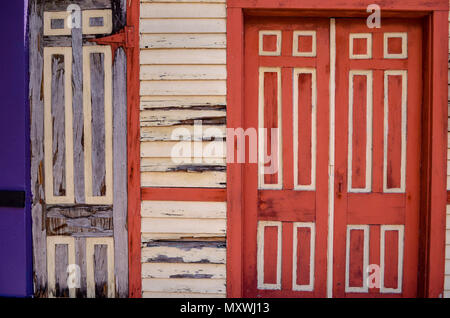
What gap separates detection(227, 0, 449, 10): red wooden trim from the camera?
3.12 m

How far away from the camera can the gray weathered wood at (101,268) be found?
3.28 metres

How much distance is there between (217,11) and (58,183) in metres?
2.05

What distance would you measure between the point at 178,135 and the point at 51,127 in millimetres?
1133

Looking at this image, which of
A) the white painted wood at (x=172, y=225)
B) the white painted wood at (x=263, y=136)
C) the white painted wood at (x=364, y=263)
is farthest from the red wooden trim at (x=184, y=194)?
the white painted wood at (x=364, y=263)

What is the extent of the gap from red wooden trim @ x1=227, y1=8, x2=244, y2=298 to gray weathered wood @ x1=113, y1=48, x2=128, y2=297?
90 cm

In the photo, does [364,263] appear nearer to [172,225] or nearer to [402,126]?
[402,126]

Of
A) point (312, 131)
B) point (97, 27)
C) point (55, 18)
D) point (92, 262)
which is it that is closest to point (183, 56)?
point (97, 27)

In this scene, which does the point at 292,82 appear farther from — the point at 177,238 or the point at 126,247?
the point at 126,247

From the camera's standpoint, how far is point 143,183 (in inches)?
128

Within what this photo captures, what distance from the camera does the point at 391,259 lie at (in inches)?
132

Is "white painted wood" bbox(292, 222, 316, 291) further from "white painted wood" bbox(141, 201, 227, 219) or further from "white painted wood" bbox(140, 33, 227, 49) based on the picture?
"white painted wood" bbox(140, 33, 227, 49)

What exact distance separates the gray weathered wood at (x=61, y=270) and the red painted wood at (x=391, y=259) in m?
2.87

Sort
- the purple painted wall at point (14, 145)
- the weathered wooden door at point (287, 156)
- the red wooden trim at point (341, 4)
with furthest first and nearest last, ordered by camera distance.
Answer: the weathered wooden door at point (287, 156)
the purple painted wall at point (14, 145)
the red wooden trim at point (341, 4)

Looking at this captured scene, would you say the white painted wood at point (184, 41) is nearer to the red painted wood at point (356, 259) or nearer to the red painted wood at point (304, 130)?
the red painted wood at point (304, 130)
